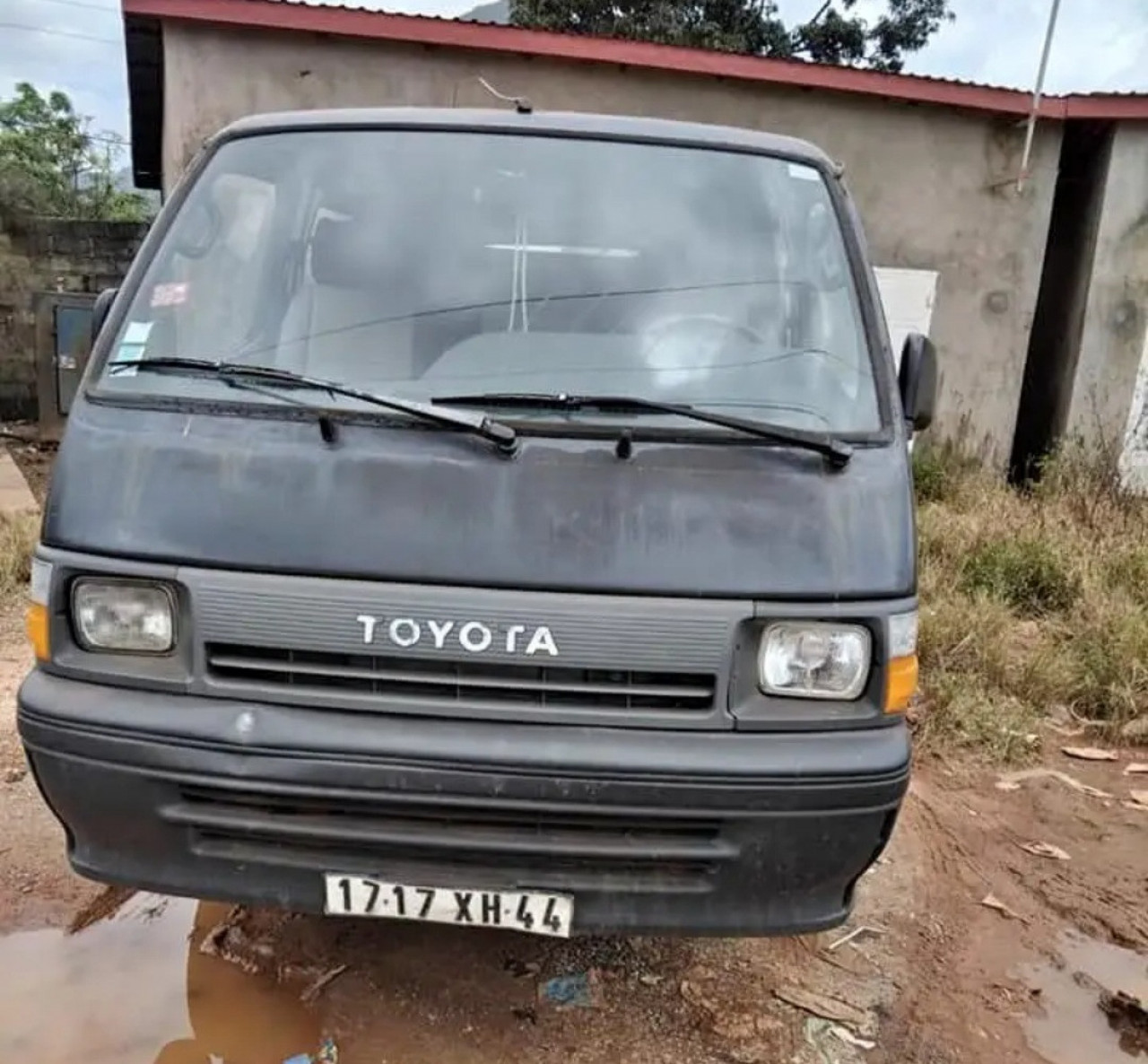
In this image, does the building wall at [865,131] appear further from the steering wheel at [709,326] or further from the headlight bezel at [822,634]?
the headlight bezel at [822,634]

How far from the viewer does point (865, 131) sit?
29.2 ft

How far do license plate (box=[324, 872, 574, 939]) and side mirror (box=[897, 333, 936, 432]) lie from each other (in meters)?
1.64

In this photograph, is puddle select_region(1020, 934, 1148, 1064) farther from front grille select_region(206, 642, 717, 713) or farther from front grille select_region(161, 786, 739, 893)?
front grille select_region(206, 642, 717, 713)

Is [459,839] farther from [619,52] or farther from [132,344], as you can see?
[619,52]

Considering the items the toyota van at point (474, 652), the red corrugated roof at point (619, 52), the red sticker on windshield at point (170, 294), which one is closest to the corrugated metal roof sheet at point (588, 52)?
the red corrugated roof at point (619, 52)

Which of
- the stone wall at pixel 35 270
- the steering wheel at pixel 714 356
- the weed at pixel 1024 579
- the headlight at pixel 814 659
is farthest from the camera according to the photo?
the stone wall at pixel 35 270

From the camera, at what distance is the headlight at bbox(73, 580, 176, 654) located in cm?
217

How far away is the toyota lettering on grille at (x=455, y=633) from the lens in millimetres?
2074

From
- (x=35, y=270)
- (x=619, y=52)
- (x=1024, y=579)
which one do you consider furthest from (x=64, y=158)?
(x=1024, y=579)

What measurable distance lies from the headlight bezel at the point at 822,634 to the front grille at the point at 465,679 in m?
0.13

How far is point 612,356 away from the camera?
8.52 feet

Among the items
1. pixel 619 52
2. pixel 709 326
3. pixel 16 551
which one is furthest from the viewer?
pixel 619 52

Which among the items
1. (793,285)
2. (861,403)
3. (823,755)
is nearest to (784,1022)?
(823,755)

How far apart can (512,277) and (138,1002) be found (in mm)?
2067
